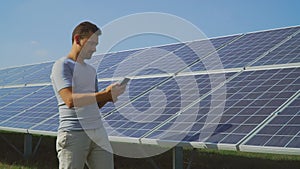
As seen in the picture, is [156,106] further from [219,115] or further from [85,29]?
[85,29]

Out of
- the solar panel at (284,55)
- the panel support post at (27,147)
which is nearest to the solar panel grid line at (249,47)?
the solar panel at (284,55)

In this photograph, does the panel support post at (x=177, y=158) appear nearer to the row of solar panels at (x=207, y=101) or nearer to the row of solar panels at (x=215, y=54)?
the row of solar panels at (x=207, y=101)

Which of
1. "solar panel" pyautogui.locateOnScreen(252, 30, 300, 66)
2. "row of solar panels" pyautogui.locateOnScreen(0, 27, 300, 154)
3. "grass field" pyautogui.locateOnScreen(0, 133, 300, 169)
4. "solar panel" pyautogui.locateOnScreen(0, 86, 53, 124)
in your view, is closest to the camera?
"row of solar panels" pyautogui.locateOnScreen(0, 27, 300, 154)

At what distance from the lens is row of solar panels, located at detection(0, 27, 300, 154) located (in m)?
5.21

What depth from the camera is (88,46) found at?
378cm

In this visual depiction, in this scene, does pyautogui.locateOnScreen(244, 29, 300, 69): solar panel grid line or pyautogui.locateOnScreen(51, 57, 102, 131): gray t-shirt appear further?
pyautogui.locateOnScreen(244, 29, 300, 69): solar panel grid line

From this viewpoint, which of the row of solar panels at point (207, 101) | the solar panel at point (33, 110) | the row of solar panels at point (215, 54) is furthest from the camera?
the solar panel at point (33, 110)

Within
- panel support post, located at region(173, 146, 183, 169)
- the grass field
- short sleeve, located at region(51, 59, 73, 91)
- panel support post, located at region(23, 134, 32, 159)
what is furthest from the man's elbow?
panel support post, located at region(23, 134, 32, 159)

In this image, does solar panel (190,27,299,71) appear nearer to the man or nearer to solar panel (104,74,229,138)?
solar panel (104,74,229,138)

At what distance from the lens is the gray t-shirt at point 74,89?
375 centimetres

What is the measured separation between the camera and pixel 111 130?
259 inches

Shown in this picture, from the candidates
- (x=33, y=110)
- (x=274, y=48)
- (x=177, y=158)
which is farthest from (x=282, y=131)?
(x=33, y=110)

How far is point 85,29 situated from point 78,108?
2.39 ft

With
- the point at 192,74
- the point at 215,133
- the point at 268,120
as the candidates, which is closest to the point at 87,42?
the point at 215,133
